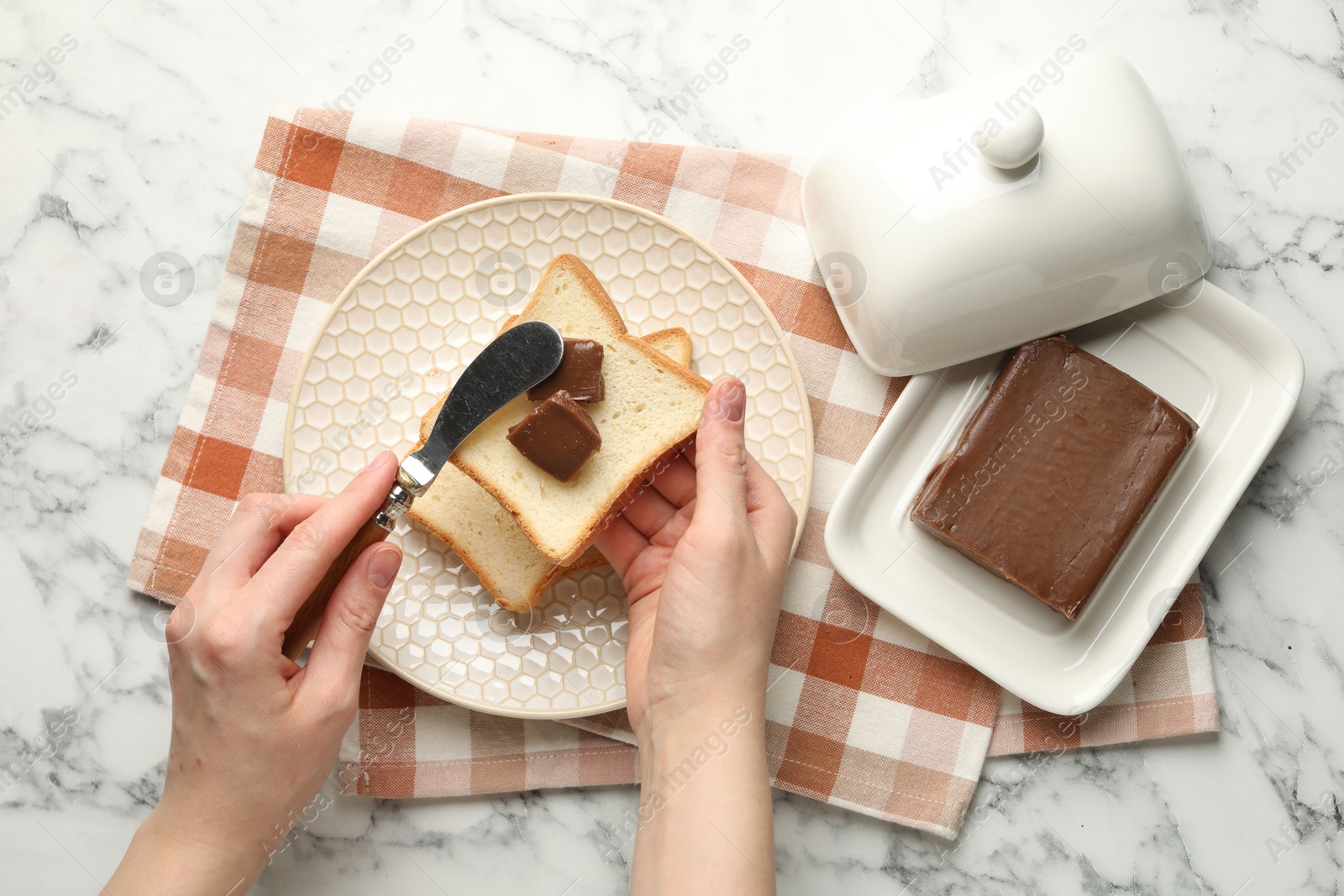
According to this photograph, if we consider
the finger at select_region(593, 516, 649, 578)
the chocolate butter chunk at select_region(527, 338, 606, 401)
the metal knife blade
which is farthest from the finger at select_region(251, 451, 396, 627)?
the finger at select_region(593, 516, 649, 578)

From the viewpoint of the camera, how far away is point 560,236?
2086mm

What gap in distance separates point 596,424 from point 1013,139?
42.8 inches

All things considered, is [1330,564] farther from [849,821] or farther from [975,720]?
[849,821]

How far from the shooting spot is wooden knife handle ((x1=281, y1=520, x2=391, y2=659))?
1824 mm

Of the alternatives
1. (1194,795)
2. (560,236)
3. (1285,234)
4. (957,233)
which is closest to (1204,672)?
(1194,795)

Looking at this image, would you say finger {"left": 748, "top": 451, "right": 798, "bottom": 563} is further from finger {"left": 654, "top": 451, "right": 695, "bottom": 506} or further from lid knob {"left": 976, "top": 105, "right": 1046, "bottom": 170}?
lid knob {"left": 976, "top": 105, "right": 1046, "bottom": 170}

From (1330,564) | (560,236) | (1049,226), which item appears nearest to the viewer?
(1049,226)

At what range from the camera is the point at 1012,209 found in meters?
1.87

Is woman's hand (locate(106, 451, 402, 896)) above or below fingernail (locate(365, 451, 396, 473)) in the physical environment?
below

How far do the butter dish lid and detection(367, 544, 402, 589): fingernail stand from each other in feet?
3.94

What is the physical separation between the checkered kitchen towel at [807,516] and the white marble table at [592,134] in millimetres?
116

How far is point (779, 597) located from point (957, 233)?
91cm

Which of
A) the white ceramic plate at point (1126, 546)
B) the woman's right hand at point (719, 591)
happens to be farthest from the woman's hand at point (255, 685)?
the white ceramic plate at point (1126, 546)

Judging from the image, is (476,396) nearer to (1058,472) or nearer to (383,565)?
(383,565)
